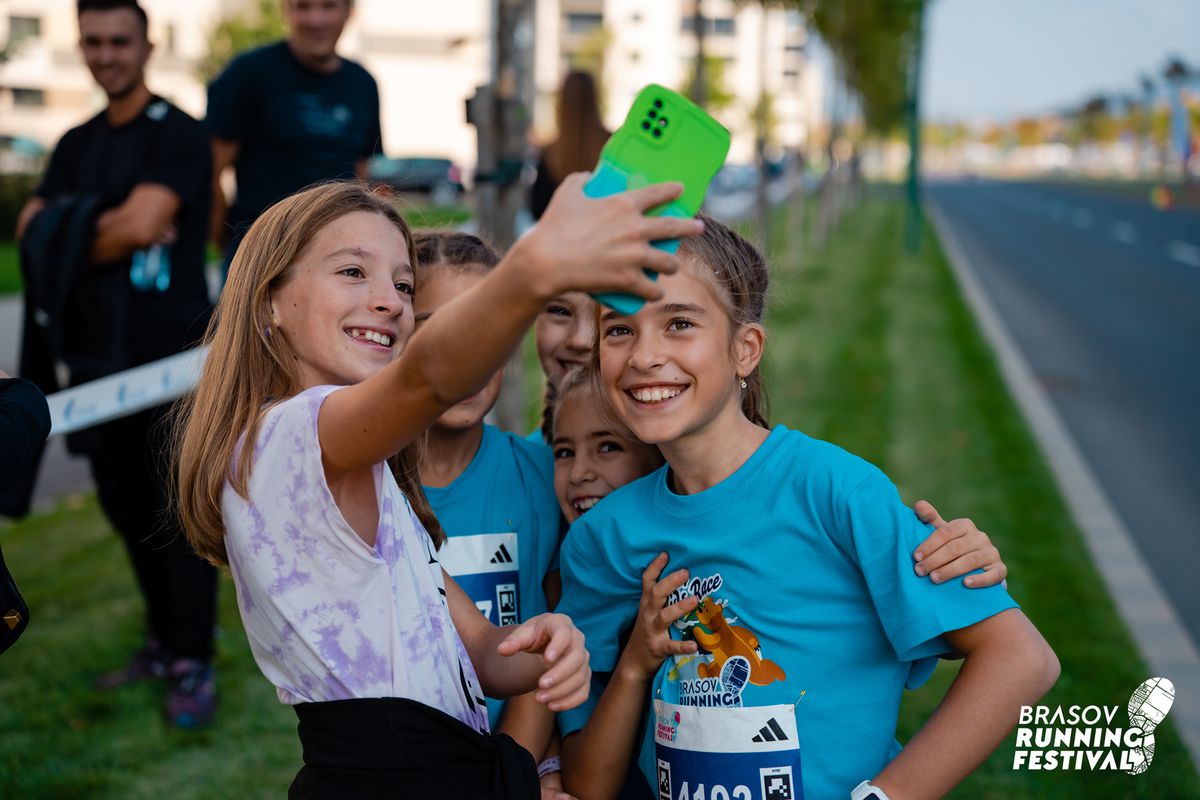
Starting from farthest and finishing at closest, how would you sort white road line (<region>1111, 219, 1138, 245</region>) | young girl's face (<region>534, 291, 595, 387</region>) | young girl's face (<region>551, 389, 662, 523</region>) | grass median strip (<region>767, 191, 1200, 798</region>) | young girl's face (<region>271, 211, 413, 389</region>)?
white road line (<region>1111, 219, 1138, 245</region>) < grass median strip (<region>767, 191, 1200, 798</region>) < young girl's face (<region>534, 291, 595, 387</region>) < young girl's face (<region>551, 389, 662, 523</region>) < young girl's face (<region>271, 211, 413, 389</region>)

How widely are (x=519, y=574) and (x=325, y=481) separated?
3.14 ft

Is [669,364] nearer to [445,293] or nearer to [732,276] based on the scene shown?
[732,276]

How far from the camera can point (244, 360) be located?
1.93m

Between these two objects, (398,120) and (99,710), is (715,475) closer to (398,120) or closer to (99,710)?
(99,710)

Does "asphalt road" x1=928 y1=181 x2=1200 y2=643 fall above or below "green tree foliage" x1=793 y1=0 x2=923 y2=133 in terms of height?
below

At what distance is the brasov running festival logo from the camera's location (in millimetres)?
3859

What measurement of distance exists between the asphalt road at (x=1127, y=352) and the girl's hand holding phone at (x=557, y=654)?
409 cm

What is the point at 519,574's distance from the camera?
101 inches

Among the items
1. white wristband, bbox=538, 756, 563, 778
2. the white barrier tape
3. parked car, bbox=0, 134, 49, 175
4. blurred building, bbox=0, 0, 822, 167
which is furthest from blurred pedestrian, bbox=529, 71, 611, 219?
blurred building, bbox=0, 0, 822, 167

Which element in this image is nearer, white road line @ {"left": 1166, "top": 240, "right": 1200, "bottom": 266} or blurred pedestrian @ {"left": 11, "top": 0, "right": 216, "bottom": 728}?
blurred pedestrian @ {"left": 11, "top": 0, "right": 216, "bottom": 728}

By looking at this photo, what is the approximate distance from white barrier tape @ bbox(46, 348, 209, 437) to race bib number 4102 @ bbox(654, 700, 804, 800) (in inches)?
88.5

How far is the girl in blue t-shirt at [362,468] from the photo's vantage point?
1421mm

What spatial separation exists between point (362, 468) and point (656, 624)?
0.69 meters

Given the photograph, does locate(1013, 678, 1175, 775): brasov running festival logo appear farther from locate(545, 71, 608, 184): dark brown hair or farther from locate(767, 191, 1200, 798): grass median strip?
locate(545, 71, 608, 184): dark brown hair
